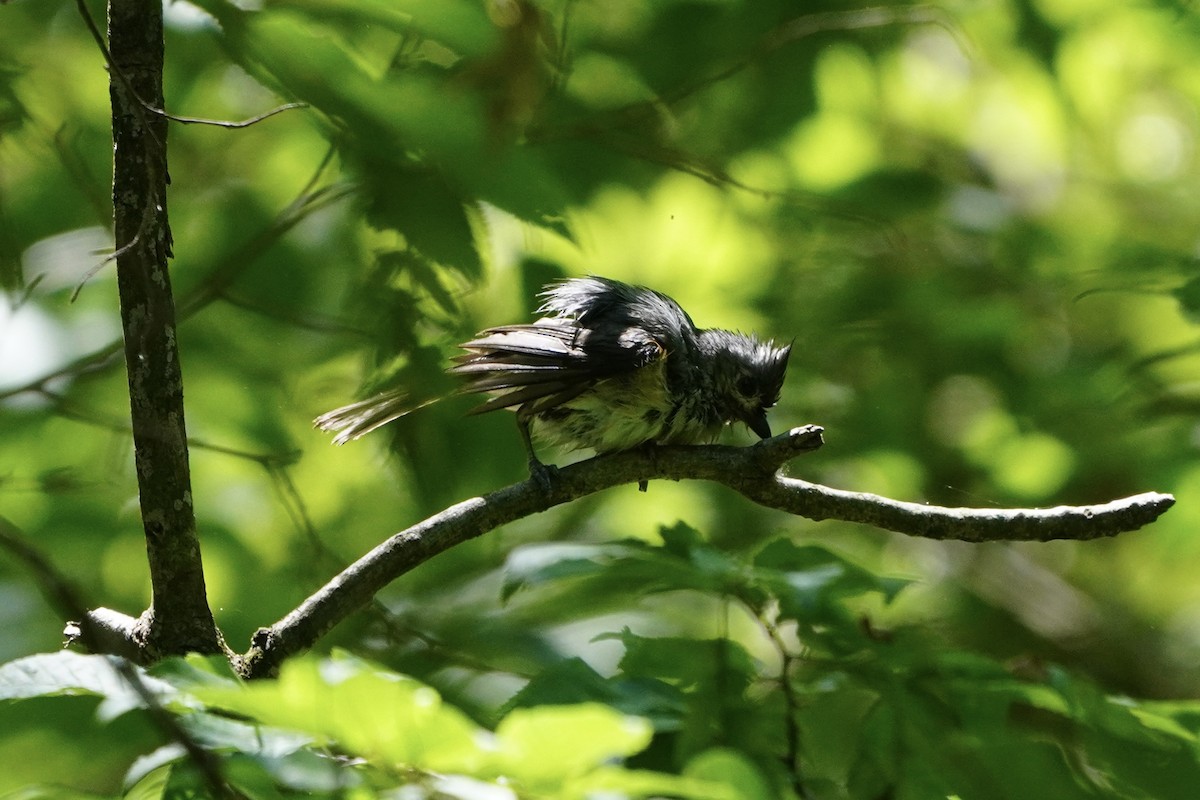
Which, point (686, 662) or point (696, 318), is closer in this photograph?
point (686, 662)

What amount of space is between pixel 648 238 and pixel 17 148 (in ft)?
8.51

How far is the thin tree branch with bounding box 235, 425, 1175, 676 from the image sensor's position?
2336 millimetres

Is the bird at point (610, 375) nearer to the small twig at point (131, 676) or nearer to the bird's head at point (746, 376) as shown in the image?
the bird's head at point (746, 376)

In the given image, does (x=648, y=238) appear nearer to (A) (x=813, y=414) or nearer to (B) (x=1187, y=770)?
(A) (x=813, y=414)

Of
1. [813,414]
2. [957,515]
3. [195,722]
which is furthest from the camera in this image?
[813,414]

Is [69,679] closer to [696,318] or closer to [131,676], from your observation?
[131,676]

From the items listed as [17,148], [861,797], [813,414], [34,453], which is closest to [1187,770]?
[861,797]

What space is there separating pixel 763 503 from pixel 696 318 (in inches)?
90.4

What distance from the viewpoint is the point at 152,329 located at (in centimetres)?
213

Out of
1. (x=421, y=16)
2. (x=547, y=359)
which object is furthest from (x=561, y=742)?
(x=547, y=359)

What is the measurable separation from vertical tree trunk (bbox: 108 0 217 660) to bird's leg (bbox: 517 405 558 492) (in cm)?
82

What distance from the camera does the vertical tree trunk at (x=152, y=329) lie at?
213 cm

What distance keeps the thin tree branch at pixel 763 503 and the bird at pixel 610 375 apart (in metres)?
0.73

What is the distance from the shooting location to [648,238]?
504 centimetres
